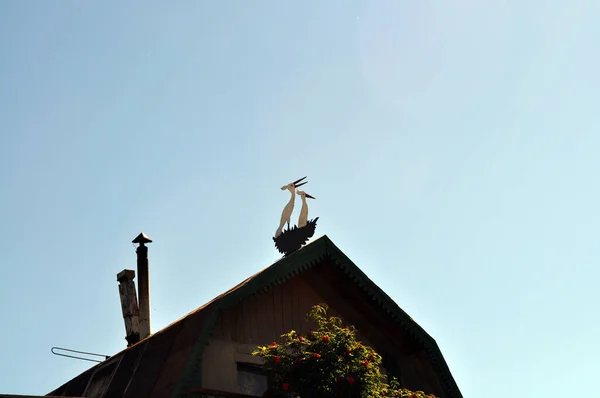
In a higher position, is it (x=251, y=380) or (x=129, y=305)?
(x=129, y=305)

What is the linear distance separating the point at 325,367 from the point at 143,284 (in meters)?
7.44

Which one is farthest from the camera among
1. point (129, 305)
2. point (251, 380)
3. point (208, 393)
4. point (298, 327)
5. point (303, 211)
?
point (129, 305)

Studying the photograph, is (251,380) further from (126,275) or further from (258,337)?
(126,275)

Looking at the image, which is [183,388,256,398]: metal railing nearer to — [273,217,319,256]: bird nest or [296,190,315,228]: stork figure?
[273,217,319,256]: bird nest

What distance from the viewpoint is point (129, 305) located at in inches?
724

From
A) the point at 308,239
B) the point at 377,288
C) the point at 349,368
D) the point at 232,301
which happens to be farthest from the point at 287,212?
the point at 349,368

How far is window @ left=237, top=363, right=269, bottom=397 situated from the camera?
13.5m

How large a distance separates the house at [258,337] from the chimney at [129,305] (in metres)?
2.62

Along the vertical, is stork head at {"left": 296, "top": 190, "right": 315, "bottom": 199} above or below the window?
above

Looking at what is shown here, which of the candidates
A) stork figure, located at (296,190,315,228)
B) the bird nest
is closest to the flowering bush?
the bird nest

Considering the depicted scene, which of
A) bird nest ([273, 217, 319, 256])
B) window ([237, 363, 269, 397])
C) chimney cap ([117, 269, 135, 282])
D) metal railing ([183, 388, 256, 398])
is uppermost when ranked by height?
chimney cap ([117, 269, 135, 282])

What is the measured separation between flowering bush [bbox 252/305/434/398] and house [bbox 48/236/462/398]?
887mm

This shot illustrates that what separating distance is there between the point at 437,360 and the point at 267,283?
3.83m

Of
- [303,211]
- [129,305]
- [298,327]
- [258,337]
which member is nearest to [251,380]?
[258,337]
